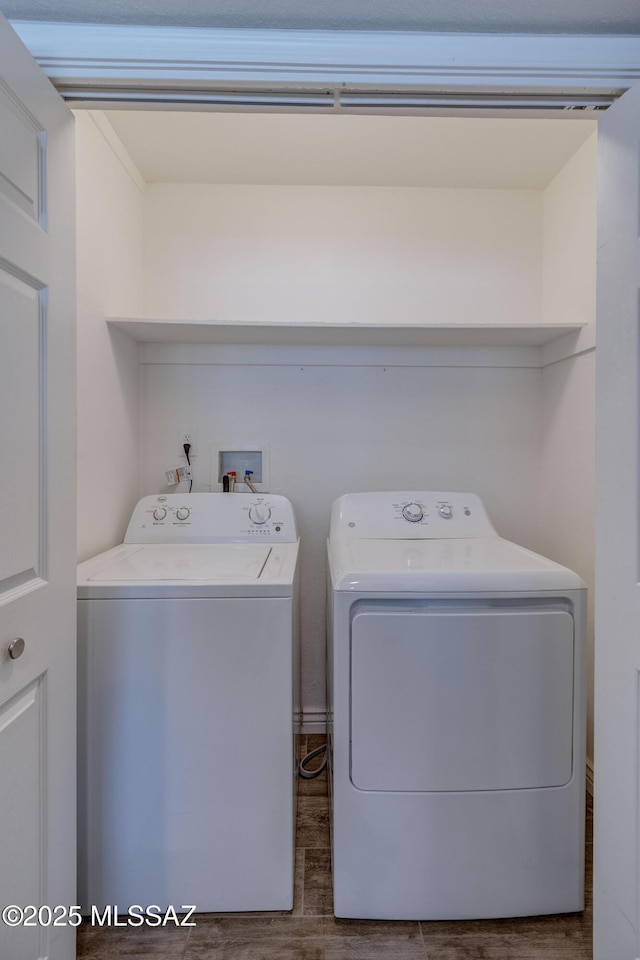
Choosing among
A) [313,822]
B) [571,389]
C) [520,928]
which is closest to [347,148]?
[571,389]

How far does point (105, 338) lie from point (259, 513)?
0.89 metres

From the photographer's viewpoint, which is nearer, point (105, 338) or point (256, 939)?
point (256, 939)

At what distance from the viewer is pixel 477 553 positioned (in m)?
1.53

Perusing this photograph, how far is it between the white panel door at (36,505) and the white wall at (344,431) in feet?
3.61

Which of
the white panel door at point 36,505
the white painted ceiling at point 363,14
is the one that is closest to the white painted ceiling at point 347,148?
the white painted ceiling at point 363,14

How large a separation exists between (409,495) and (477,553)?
48 centimetres

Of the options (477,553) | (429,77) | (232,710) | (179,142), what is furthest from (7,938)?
(179,142)

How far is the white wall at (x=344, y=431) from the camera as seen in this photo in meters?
2.15

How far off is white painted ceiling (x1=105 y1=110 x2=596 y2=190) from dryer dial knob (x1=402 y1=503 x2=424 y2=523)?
54.6 inches

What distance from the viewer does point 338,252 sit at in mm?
2150

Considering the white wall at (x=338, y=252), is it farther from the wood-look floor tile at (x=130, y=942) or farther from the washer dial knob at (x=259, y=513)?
the wood-look floor tile at (x=130, y=942)

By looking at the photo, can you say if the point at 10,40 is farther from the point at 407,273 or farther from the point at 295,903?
the point at 295,903

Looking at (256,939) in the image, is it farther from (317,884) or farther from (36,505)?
(36,505)

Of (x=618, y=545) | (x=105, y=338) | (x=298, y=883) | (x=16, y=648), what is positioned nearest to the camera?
(x=16, y=648)
